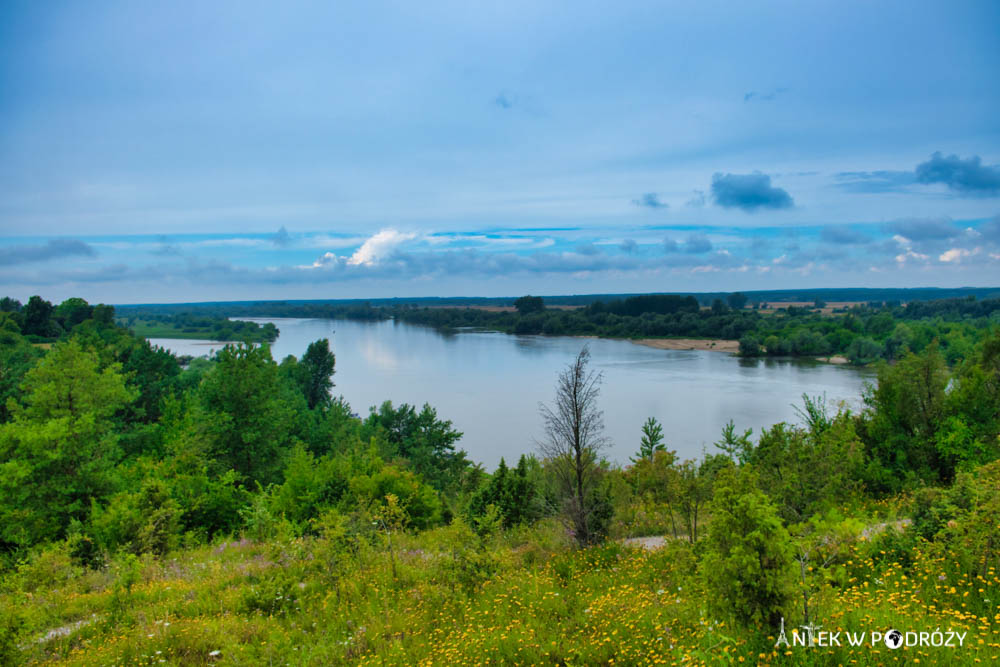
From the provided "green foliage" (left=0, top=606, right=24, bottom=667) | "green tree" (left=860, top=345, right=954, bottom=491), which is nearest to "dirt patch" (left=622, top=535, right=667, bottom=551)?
"green tree" (left=860, top=345, right=954, bottom=491)

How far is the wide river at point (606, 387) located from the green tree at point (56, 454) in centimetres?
1486

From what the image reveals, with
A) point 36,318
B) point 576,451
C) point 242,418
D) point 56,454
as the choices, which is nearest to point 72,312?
point 36,318

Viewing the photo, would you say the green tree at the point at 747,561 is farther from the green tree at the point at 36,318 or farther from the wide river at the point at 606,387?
the green tree at the point at 36,318

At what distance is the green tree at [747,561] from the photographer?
2.96 meters

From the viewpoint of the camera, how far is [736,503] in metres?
Result: 3.07

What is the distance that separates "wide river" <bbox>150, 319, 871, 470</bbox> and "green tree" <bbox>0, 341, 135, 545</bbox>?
1486cm

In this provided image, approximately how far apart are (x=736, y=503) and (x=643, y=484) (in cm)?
1165

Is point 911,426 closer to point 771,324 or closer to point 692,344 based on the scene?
point 692,344

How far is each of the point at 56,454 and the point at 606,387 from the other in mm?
31999

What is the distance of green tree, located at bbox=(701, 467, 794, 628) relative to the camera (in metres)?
2.96

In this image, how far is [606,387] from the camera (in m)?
38.3

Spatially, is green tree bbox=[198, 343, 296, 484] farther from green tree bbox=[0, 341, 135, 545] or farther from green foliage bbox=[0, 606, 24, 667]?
green foliage bbox=[0, 606, 24, 667]

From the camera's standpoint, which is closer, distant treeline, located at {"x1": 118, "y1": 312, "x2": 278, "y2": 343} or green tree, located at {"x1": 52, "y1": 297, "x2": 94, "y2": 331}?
green tree, located at {"x1": 52, "y1": 297, "x2": 94, "y2": 331}

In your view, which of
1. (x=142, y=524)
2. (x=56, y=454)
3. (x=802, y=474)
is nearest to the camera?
(x=802, y=474)
